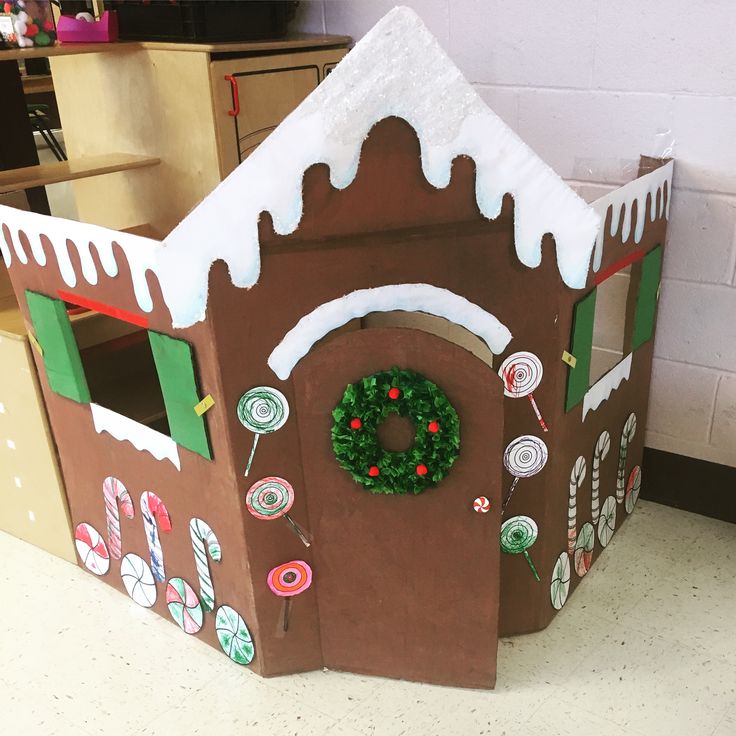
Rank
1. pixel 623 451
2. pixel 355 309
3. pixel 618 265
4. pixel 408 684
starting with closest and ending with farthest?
1. pixel 355 309
2. pixel 408 684
3. pixel 618 265
4. pixel 623 451

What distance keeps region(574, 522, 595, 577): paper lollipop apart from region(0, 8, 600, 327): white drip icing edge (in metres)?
0.73

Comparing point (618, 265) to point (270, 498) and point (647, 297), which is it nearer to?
point (647, 297)

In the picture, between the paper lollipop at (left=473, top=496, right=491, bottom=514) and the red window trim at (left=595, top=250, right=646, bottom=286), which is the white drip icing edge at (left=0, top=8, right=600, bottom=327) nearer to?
the red window trim at (left=595, top=250, right=646, bottom=286)

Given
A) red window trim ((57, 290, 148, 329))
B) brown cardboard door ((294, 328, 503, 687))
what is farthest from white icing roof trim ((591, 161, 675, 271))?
red window trim ((57, 290, 148, 329))

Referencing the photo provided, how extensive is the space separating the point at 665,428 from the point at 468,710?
38.1 inches

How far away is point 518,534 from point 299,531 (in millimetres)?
454

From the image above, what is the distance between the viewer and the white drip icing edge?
125 cm

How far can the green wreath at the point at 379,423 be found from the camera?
1406mm

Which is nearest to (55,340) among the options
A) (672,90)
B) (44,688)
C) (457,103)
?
(44,688)

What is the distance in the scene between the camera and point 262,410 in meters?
1.44

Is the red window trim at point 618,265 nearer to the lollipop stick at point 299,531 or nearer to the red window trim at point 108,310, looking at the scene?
the lollipop stick at point 299,531

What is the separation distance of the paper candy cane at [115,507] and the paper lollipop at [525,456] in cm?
82

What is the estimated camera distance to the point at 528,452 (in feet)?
5.21

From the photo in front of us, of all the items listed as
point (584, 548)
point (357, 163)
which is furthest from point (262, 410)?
point (584, 548)
